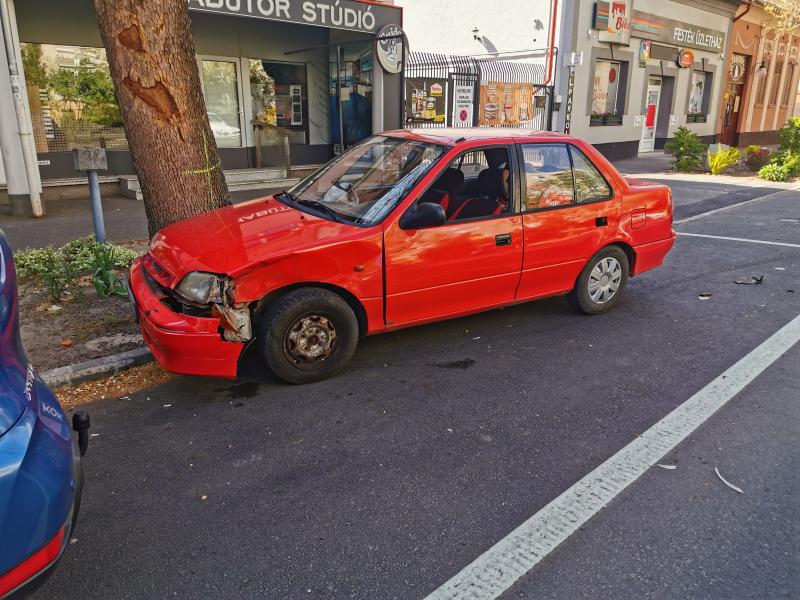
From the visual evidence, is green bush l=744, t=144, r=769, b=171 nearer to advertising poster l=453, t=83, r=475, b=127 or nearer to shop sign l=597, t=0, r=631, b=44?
shop sign l=597, t=0, r=631, b=44

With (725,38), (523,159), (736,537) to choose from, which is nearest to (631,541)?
(736,537)

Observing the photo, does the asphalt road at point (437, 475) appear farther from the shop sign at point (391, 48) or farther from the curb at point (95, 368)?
the shop sign at point (391, 48)

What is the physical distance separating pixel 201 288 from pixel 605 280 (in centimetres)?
373

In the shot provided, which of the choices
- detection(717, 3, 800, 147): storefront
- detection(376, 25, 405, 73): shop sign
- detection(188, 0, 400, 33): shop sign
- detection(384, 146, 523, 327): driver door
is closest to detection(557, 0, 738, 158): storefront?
detection(717, 3, 800, 147): storefront

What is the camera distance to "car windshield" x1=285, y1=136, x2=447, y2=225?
15.0 ft

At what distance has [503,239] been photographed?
16.0ft

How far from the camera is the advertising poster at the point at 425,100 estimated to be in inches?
577

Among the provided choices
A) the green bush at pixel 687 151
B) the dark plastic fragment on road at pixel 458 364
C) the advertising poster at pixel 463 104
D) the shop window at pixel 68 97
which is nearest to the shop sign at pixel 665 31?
the green bush at pixel 687 151

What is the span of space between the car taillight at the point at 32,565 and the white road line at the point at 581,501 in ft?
4.53

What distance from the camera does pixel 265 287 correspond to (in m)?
3.99

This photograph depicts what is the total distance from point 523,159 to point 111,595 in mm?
4172

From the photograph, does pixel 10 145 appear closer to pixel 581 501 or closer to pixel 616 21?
pixel 581 501

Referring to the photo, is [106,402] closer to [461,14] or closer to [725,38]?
[461,14]

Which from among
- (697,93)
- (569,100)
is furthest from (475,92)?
(697,93)
